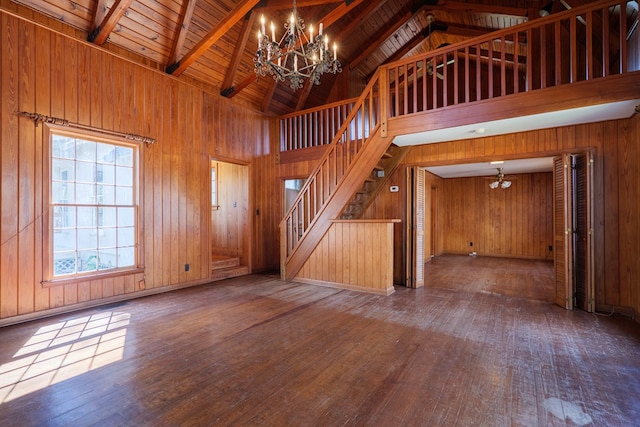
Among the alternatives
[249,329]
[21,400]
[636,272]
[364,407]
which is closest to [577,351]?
[636,272]

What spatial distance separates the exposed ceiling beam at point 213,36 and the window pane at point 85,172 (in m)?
1.93

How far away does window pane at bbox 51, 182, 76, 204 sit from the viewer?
3.72 m

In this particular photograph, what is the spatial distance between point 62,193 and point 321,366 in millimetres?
3850

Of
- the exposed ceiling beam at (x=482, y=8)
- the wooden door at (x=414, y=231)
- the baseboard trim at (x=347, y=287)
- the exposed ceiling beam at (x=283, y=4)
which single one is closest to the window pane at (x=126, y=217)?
the baseboard trim at (x=347, y=287)

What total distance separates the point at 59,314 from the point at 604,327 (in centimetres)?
625

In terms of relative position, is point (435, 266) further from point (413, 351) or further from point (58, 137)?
point (58, 137)

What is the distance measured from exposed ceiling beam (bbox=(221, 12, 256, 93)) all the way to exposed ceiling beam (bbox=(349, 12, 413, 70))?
10.2 feet

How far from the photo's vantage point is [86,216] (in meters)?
4.03

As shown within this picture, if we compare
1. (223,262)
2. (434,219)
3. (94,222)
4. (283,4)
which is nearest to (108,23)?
(283,4)

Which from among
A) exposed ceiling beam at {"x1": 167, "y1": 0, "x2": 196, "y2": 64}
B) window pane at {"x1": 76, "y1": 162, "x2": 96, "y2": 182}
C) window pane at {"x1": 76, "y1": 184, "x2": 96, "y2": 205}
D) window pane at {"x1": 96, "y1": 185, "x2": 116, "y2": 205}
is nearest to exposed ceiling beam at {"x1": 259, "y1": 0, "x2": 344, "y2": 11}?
exposed ceiling beam at {"x1": 167, "y1": 0, "x2": 196, "y2": 64}

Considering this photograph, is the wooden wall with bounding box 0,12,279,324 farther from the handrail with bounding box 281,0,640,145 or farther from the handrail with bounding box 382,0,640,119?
the handrail with bounding box 382,0,640,119

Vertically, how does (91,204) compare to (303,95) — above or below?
below

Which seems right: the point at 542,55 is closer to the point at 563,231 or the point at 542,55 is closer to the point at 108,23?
the point at 563,231

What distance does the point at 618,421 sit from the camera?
1.74 m
